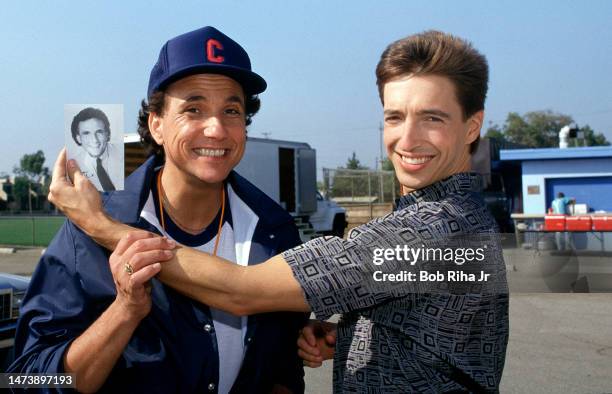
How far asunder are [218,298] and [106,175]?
0.53 metres

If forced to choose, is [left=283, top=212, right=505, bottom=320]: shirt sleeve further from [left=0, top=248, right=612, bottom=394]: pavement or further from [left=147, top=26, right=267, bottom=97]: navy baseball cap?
[left=0, top=248, right=612, bottom=394]: pavement

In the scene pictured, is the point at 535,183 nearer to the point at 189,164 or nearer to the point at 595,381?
the point at 595,381

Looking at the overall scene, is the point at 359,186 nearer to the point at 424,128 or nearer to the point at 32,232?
the point at 32,232

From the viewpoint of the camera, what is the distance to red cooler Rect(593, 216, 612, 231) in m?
16.3

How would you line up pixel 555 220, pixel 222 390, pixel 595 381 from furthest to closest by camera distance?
pixel 555 220 → pixel 595 381 → pixel 222 390

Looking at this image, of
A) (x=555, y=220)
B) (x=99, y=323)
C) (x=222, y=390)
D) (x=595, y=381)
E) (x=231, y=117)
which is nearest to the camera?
(x=99, y=323)

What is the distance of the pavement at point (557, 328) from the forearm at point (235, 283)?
402cm

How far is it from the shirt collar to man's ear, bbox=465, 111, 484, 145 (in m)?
0.13

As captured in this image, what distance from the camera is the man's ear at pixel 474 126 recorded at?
189 centimetres

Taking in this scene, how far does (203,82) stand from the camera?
2.07 m

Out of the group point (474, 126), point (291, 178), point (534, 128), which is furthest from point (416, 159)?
point (534, 128)

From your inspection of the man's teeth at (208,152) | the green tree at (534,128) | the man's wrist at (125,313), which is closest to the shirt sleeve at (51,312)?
the man's wrist at (125,313)

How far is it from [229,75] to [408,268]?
0.95 metres

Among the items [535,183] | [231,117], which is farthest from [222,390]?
[535,183]
